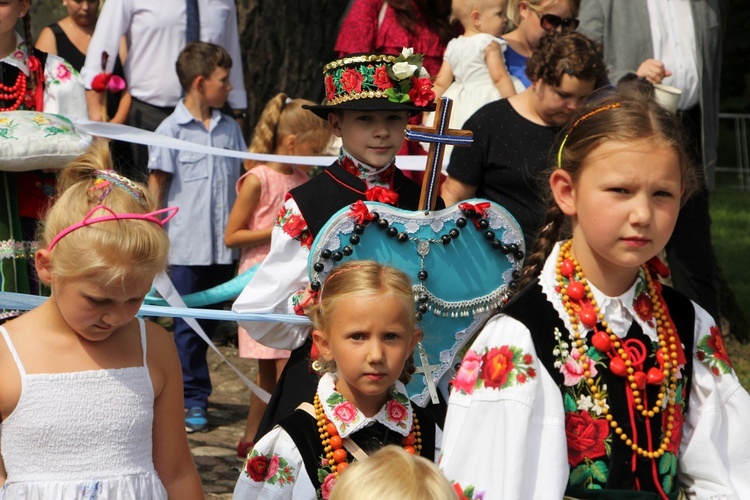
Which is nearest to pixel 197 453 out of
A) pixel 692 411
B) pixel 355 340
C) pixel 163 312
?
pixel 163 312

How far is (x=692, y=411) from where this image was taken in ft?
10.4

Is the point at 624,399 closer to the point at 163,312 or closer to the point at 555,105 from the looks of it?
the point at 163,312

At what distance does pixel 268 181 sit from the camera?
6.44m

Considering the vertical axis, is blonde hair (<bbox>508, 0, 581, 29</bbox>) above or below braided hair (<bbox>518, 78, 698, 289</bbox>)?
above

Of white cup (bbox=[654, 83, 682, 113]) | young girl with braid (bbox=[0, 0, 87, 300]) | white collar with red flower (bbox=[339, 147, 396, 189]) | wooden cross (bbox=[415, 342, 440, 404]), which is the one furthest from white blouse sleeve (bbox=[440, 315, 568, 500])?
white cup (bbox=[654, 83, 682, 113])

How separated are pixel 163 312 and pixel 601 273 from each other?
1.71 m

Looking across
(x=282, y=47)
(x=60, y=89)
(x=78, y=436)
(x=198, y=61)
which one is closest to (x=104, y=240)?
(x=78, y=436)

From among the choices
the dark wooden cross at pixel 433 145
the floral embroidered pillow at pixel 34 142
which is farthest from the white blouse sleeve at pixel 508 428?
the floral embroidered pillow at pixel 34 142

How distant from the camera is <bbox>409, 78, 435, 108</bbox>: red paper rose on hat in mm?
4488

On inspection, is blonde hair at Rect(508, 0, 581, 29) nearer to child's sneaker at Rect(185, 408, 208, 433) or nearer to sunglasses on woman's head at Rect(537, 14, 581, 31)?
sunglasses on woman's head at Rect(537, 14, 581, 31)

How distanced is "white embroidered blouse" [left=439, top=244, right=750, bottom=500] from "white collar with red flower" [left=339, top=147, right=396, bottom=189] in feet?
4.51

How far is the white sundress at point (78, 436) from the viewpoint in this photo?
10.8 ft

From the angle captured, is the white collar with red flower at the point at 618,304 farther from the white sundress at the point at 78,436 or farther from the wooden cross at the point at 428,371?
the white sundress at the point at 78,436

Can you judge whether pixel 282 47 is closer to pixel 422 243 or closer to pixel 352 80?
pixel 352 80
